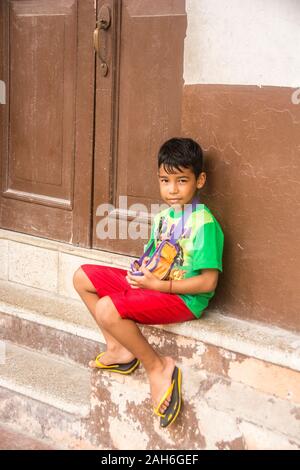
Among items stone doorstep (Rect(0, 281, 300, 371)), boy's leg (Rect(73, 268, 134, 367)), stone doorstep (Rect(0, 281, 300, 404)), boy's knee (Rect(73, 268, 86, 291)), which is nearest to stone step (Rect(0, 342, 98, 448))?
stone doorstep (Rect(0, 281, 300, 404))

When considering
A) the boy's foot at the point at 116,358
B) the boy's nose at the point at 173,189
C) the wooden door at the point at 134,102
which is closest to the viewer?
the boy's nose at the point at 173,189

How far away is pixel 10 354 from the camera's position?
415 centimetres

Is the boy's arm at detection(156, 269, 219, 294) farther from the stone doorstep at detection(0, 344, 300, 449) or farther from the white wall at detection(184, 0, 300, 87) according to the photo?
the white wall at detection(184, 0, 300, 87)

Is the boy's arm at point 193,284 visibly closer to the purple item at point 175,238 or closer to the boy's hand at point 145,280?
the boy's hand at point 145,280

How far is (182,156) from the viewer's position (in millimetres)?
3201

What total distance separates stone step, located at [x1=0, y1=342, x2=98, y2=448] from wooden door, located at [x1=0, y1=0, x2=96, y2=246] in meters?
0.82

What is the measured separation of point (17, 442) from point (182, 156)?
1729 millimetres

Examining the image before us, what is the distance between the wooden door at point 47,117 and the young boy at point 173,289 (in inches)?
43.5

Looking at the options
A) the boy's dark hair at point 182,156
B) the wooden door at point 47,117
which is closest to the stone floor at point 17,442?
the wooden door at point 47,117

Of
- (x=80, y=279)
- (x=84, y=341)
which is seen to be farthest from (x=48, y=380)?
(x=80, y=279)

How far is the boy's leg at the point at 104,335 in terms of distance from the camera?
11.1ft

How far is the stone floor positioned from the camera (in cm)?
361
